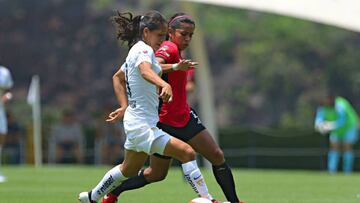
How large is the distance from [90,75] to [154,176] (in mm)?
38650

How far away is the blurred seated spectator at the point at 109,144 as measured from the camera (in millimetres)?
33031

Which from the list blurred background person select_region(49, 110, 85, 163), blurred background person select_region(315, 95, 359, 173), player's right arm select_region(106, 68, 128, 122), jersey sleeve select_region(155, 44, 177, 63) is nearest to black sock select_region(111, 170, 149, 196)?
player's right arm select_region(106, 68, 128, 122)

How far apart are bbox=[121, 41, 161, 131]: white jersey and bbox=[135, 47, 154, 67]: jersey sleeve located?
0.03 m

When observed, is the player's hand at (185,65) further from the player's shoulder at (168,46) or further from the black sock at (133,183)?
the black sock at (133,183)

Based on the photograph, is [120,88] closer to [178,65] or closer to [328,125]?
[178,65]

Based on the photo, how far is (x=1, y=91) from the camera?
60.8 feet

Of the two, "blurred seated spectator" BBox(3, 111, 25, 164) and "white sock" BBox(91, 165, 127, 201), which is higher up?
"white sock" BBox(91, 165, 127, 201)

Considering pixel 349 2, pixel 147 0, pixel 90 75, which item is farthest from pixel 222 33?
pixel 349 2

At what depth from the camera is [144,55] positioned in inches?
374

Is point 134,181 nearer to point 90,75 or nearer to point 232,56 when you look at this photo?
point 90,75

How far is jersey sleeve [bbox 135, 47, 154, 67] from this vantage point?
373 inches

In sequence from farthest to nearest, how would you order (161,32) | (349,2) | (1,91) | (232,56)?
(232,56) < (349,2) < (1,91) < (161,32)

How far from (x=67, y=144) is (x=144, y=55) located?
24.8m

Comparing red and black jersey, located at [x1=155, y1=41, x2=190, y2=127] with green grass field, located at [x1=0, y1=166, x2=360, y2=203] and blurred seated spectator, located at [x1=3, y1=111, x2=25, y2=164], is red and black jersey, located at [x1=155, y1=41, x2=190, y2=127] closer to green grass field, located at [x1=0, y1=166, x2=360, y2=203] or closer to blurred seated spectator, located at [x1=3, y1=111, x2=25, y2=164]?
green grass field, located at [x1=0, y1=166, x2=360, y2=203]
